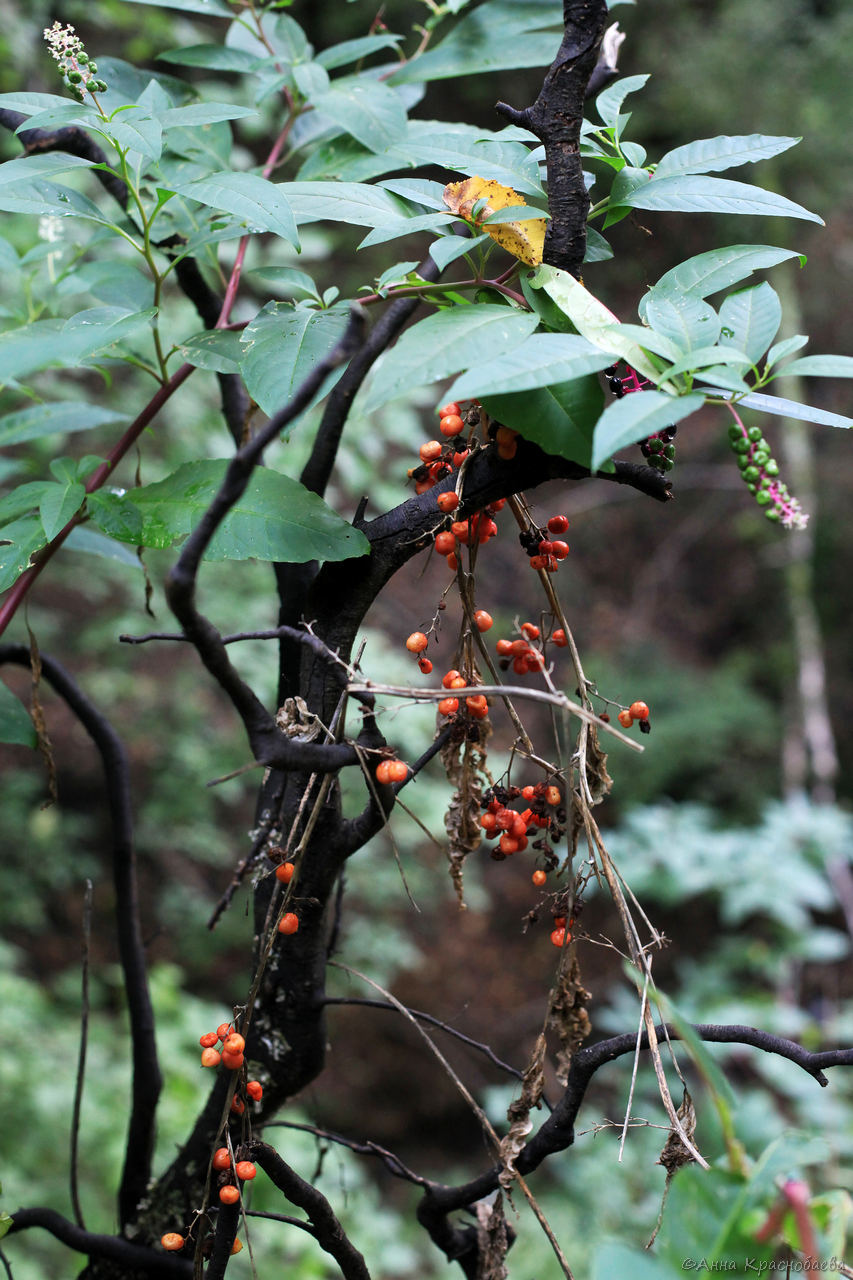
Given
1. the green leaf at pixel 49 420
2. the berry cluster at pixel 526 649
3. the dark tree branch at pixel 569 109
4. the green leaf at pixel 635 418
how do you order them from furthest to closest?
the green leaf at pixel 49 420, the berry cluster at pixel 526 649, the dark tree branch at pixel 569 109, the green leaf at pixel 635 418

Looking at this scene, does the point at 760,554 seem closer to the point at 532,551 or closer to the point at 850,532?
the point at 850,532

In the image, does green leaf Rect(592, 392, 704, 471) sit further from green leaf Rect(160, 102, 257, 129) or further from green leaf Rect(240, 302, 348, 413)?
green leaf Rect(160, 102, 257, 129)

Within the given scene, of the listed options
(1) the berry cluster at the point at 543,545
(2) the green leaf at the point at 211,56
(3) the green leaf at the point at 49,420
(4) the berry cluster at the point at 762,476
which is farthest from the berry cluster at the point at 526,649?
(2) the green leaf at the point at 211,56

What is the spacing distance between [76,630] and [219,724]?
2.03ft

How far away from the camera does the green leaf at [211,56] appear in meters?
0.72

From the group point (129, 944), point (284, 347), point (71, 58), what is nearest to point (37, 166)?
point (71, 58)

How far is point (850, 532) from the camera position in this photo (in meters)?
3.93

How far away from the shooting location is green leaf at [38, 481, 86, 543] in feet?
1.75

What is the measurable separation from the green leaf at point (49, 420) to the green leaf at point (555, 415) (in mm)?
403

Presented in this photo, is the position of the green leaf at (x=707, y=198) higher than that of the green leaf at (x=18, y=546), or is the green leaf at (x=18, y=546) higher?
the green leaf at (x=707, y=198)

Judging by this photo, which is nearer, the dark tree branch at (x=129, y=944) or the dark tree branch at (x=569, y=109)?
the dark tree branch at (x=569, y=109)

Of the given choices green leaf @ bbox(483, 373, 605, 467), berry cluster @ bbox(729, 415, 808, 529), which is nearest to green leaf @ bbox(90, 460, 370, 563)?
green leaf @ bbox(483, 373, 605, 467)

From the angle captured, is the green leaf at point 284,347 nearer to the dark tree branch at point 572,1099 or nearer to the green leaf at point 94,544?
the green leaf at point 94,544

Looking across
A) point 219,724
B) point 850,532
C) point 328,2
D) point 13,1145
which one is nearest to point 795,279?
point 850,532
